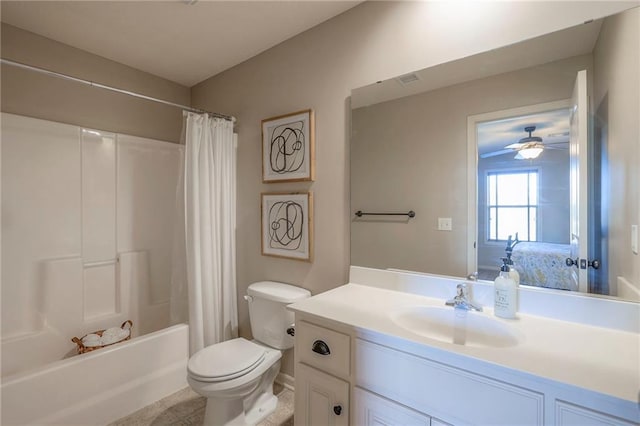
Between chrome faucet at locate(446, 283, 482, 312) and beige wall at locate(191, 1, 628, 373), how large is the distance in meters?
0.64

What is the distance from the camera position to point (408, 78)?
153cm

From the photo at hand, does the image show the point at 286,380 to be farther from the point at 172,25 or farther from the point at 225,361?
the point at 172,25

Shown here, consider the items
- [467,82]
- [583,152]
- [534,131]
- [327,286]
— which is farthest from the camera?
[327,286]

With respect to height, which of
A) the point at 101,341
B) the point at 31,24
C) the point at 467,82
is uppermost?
the point at 31,24

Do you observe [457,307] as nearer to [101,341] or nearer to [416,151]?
[416,151]

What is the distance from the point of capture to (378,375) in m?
1.06

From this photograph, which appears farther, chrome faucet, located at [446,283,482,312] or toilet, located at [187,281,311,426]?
toilet, located at [187,281,311,426]

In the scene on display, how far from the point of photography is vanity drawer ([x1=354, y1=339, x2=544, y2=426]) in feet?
2.65

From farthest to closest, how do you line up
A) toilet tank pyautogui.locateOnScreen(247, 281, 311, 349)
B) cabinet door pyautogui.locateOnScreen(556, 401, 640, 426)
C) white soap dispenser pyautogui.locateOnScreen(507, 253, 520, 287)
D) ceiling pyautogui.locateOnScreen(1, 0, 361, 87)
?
1. toilet tank pyautogui.locateOnScreen(247, 281, 311, 349)
2. ceiling pyautogui.locateOnScreen(1, 0, 361, 87)
3. white soap dispenser pyautogui.locateOnScreen(507, 253, 520, 287)
4. cabinet door pyautogui.locateOnScreen(556, 401, 640, 426)

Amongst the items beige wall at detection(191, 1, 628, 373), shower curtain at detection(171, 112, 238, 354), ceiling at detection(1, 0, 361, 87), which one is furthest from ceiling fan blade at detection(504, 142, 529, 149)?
shower curtain at detection(171, 112, 238, 354)

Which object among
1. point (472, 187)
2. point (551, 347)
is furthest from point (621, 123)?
point (551, 347)

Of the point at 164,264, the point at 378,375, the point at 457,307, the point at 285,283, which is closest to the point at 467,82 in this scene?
the point at 457,307

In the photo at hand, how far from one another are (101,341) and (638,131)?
10.0 ft

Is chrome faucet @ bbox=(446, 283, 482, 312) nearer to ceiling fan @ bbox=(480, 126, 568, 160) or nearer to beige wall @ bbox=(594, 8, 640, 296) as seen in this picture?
beige wall @ bbox=(594, 8, 640, 296)
